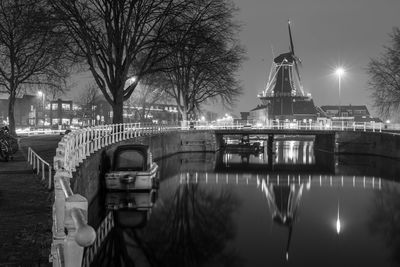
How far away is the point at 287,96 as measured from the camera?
112 m

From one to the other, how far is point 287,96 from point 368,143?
194 ft

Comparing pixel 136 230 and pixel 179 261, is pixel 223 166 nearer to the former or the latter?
pixel 136 230

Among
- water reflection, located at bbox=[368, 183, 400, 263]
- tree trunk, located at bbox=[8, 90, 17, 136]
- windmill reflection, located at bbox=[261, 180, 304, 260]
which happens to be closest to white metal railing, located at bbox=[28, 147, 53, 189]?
windmill reflection, located at bbox=[261, 180, 304, 260]

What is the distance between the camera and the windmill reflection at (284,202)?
807 inches

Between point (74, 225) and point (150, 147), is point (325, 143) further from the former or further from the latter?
point (74, 225)

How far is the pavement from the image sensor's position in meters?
7.52

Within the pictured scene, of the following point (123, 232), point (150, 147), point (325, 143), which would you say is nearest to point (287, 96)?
point (325, 143)

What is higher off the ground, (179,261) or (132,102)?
(132,102)

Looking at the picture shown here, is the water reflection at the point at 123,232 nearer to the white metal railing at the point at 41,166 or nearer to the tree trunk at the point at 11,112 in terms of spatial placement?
the white metal railing at the point at 41,166

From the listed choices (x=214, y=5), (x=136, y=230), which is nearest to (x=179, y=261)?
(x=136, y=230)

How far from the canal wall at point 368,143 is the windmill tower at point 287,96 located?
2136 inches

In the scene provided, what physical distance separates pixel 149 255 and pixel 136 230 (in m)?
3.41

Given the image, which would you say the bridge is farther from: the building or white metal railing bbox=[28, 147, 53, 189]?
the building

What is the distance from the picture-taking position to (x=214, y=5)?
3400 cm
